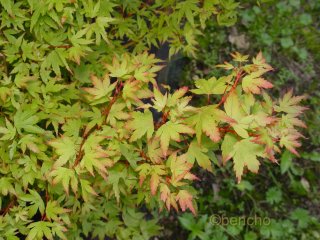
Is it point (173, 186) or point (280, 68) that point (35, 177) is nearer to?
point (173, 186)

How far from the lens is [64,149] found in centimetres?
193

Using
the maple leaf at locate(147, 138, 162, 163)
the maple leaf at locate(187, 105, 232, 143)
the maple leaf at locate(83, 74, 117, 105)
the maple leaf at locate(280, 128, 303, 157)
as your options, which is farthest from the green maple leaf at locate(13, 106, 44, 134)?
the maple leaf at locate(280, 128, 303, 157)

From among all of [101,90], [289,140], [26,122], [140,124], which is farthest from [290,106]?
[26,122]

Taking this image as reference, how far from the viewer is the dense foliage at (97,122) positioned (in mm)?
1804

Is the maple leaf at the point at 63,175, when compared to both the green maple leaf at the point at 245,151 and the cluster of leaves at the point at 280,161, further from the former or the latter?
the cluster of leaves at the point at 280,161

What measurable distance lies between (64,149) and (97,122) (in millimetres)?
239

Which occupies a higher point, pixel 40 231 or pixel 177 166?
pixel 177 166

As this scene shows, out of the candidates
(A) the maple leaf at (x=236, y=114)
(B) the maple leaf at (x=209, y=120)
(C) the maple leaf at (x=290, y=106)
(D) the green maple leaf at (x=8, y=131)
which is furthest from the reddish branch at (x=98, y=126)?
(C) the maple leaf at (x=290, y=106)

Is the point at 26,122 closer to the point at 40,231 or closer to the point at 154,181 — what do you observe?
the point at 40,231

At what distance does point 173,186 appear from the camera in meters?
2.03

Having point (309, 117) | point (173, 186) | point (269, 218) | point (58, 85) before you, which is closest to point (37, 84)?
point (58, 85)

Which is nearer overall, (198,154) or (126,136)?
(198,154)

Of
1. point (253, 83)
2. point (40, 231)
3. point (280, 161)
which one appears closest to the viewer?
point (253, 83)

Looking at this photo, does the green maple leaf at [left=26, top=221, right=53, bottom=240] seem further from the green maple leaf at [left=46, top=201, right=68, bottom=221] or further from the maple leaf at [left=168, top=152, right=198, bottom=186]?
the maple leaf at [left=168, top=152, right=198, bottom=186]
